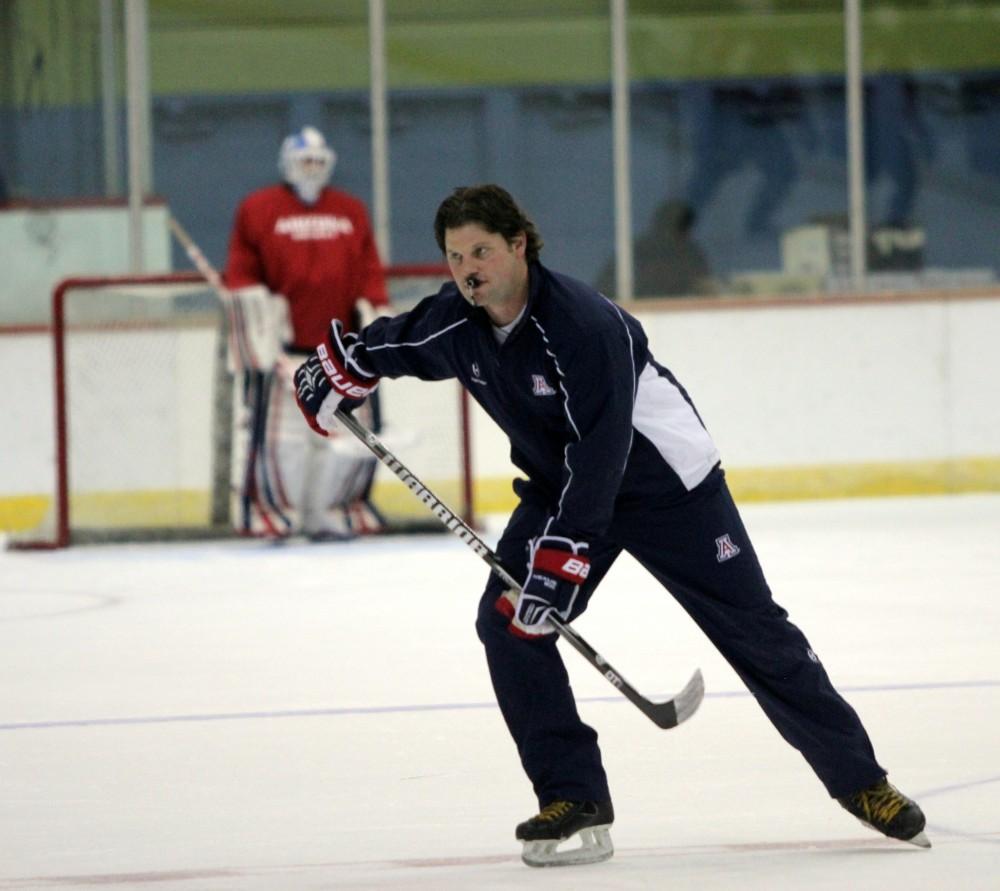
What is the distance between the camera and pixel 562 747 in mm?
3027

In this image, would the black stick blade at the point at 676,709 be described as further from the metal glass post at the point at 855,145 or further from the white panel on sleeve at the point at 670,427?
the metal glass post at the point at 855,145

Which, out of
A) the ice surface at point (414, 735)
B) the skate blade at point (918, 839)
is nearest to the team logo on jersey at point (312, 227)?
the ice surface at point (414, 735)

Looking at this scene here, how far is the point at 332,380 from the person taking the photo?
3.28 meters

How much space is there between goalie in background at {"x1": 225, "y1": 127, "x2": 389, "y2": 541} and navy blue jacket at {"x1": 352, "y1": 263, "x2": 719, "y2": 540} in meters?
4.51

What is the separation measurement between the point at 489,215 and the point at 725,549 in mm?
599

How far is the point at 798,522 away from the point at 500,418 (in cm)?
524

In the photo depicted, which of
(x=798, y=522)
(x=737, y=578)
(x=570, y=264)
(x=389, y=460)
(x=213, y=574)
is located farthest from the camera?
(x=570, y=264)

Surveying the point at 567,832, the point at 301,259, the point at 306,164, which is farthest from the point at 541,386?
the point at 306,164

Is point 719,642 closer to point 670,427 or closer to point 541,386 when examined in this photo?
point 670,427

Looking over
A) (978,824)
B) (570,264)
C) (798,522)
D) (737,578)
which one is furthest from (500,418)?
(570,264)

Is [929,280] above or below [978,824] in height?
above

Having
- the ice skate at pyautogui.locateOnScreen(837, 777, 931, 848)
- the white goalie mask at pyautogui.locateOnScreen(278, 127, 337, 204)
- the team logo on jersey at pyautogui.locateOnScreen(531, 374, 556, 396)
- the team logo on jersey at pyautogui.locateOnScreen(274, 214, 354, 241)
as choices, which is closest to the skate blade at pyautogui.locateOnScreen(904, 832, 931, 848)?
the ice skate at pyautogui.locateOnScreen(837, 777, 931, 848)

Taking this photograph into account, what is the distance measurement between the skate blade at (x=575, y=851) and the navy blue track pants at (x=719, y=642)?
5 cm

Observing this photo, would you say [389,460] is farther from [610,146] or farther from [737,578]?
[610,146]
